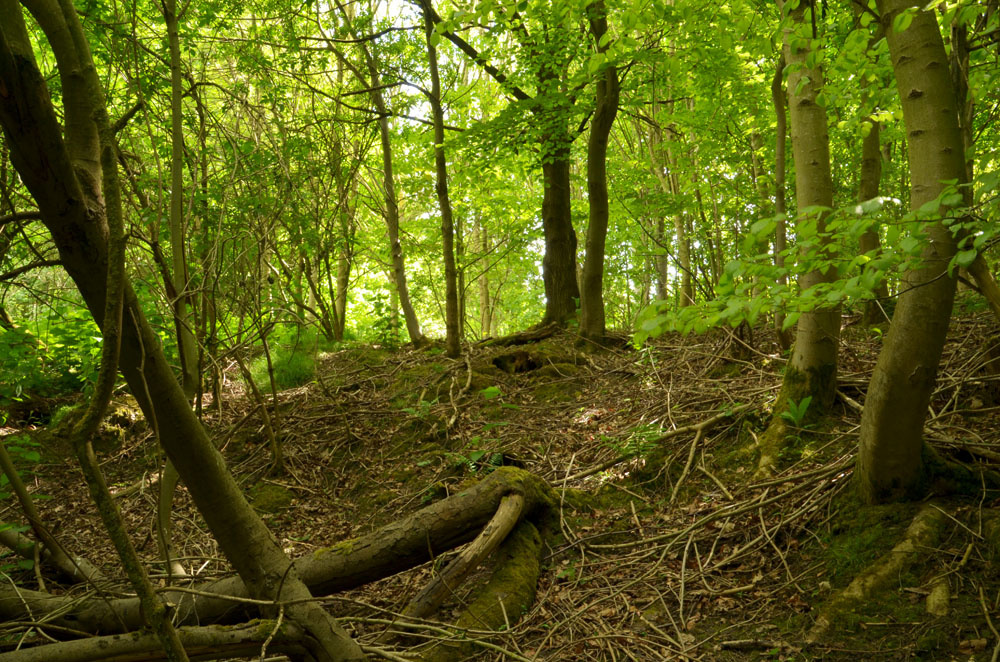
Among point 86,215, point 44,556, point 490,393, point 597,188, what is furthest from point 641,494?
point 597,188

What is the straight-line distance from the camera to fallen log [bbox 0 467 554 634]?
294 cm

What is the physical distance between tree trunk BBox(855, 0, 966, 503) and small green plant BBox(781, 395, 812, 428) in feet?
3.86

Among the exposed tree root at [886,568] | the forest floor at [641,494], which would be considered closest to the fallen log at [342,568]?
the forest floor at [641,494]

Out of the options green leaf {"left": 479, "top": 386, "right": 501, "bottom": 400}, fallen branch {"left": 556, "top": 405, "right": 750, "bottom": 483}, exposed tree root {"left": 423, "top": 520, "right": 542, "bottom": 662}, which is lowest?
exposed tree root {"left": 423, "top": 520, "right": 542, "bottom": 662}

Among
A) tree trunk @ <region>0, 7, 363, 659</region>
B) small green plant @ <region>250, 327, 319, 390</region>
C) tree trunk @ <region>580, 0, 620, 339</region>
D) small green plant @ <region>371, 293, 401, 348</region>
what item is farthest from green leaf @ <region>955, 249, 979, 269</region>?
small green plant @ <region>371, 293, 401, 348</region>

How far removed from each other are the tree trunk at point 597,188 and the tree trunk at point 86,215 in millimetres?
6051

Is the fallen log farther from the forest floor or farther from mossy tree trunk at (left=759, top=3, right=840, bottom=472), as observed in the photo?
mossy tree trunk at (left=759, top=3, right=840, bottom=472)

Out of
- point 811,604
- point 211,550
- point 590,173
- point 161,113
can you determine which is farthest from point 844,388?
point 161,113

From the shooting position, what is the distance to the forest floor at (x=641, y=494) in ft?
9.23

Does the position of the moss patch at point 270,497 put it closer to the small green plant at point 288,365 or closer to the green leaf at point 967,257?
the small green plant at point 288,365

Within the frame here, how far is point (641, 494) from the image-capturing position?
14.5 ft

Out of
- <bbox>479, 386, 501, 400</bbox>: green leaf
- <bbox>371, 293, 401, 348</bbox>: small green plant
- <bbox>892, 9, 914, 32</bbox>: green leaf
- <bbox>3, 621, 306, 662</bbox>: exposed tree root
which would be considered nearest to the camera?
<bbox>892, 9, 914, 32</bbox>: green leaf

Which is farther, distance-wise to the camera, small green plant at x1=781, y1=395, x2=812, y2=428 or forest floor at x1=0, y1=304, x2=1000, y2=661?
small green plant at x1=781, y1=395, x2=812, y2=428

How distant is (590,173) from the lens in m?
7.88
